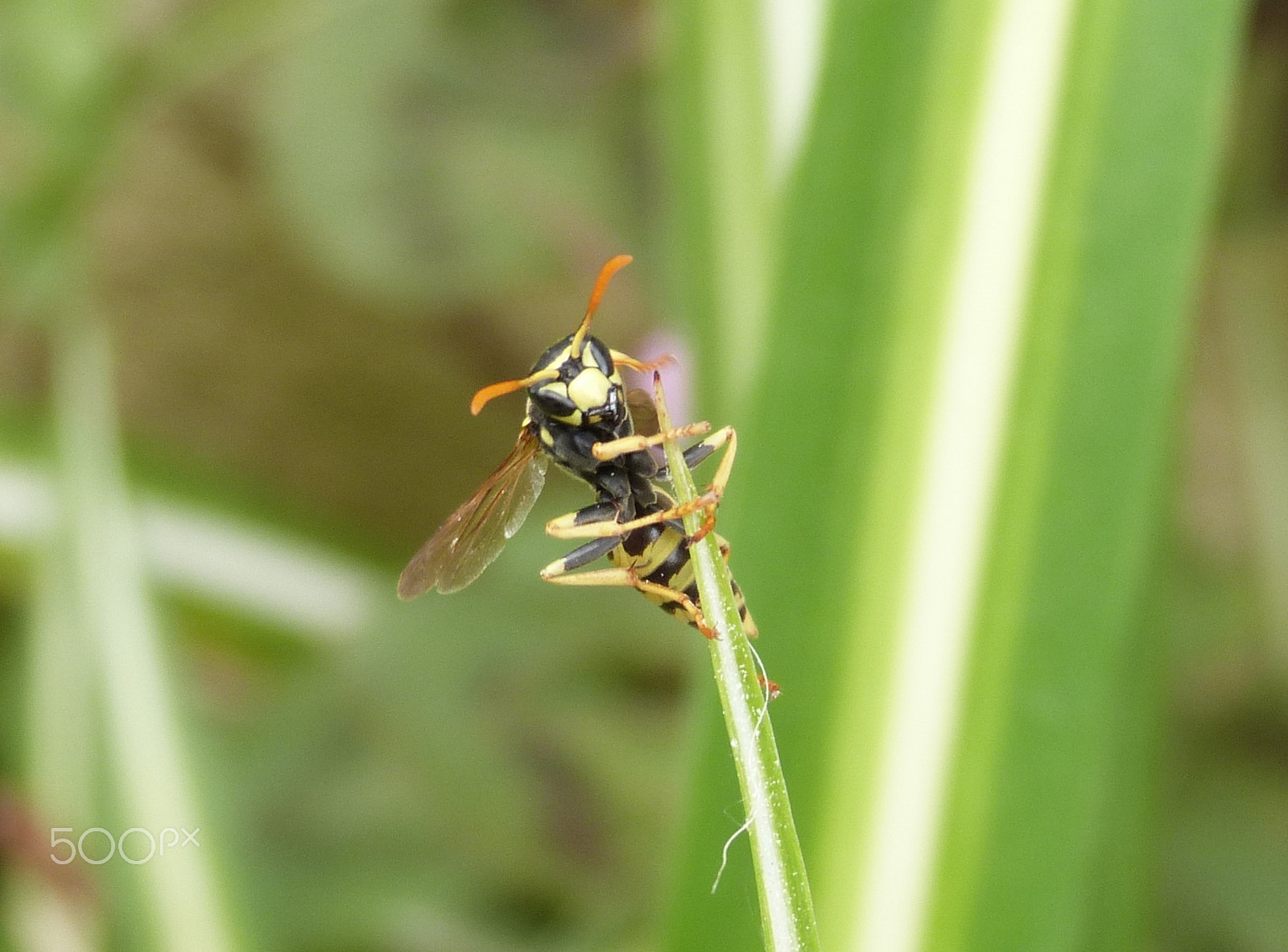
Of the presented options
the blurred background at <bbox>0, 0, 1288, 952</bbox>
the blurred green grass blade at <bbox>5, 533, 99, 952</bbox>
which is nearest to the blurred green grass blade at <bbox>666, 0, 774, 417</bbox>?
the blurred background at <bbox>0, 0, 1288, 952</bbox>

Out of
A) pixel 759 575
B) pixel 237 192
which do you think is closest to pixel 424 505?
pixel 237 192

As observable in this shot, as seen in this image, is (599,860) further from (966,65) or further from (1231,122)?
(1231,122)

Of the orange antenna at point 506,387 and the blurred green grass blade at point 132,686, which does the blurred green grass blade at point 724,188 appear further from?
the blurred green grass blade at point 132,686

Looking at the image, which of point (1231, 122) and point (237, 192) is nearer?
point (1231, 122)

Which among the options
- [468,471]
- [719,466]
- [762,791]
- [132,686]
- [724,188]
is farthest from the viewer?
[468,471]

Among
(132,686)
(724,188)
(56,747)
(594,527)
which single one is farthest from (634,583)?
(56,747)

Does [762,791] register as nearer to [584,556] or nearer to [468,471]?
[584,556]

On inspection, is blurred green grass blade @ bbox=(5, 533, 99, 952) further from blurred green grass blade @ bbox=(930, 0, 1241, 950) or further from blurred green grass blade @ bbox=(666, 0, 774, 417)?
blurred green grass blade @ bbox=(930, 0, 1241, 950)
